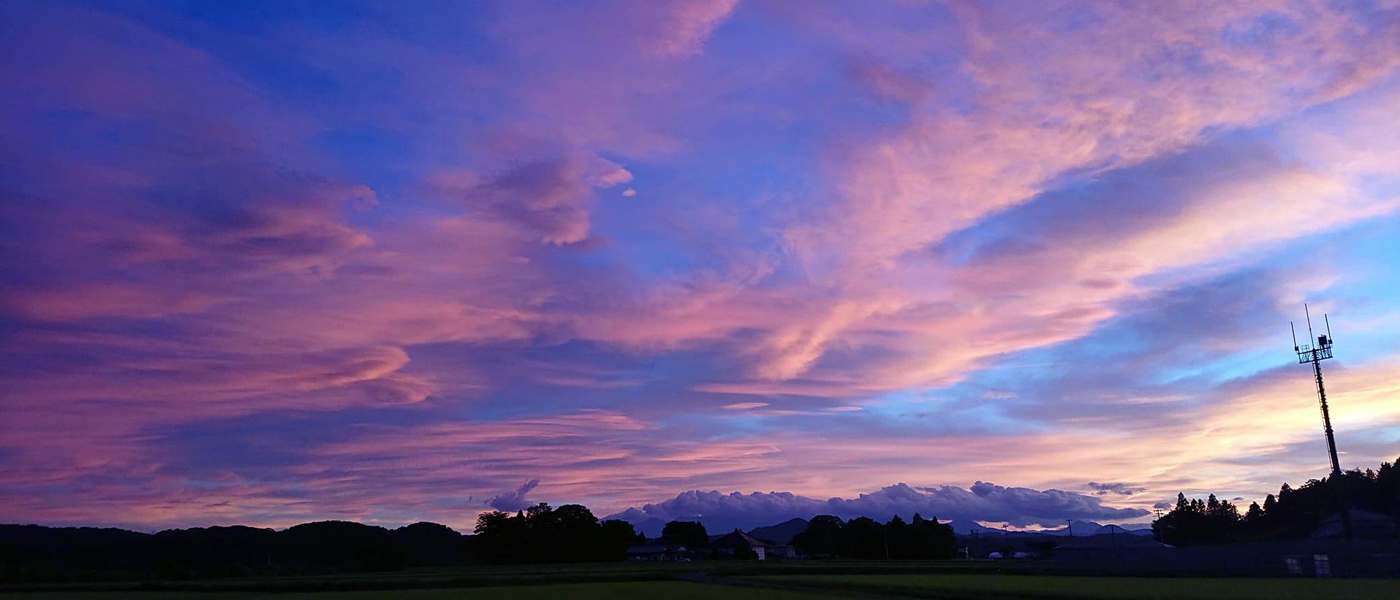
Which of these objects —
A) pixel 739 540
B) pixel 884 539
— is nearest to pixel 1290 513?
pixel 884 539

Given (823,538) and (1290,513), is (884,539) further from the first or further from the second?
(1290,513)

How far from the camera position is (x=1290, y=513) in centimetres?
16438

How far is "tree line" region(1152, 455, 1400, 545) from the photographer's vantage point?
145000 mm

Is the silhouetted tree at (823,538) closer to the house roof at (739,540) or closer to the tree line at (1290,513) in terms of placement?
the house roof at (739,540)

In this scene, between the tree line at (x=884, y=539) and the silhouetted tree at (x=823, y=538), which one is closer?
the tree line at (x=884, y=539)

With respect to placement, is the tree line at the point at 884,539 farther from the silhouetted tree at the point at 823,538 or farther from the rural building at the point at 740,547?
the rural building at the point at 740,547

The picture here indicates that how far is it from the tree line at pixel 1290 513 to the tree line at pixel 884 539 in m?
32.3

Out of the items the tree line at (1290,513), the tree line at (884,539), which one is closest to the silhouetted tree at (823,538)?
the tree line at (884,539)

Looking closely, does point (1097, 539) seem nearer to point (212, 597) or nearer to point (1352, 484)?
point (1352, 484)

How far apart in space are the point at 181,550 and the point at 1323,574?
501 ft

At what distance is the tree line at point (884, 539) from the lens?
144000 millimetres

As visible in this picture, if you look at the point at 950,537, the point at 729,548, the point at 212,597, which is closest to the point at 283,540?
the point at 729,548

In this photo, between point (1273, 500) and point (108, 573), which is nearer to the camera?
point (108, 573)

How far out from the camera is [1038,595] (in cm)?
3978
